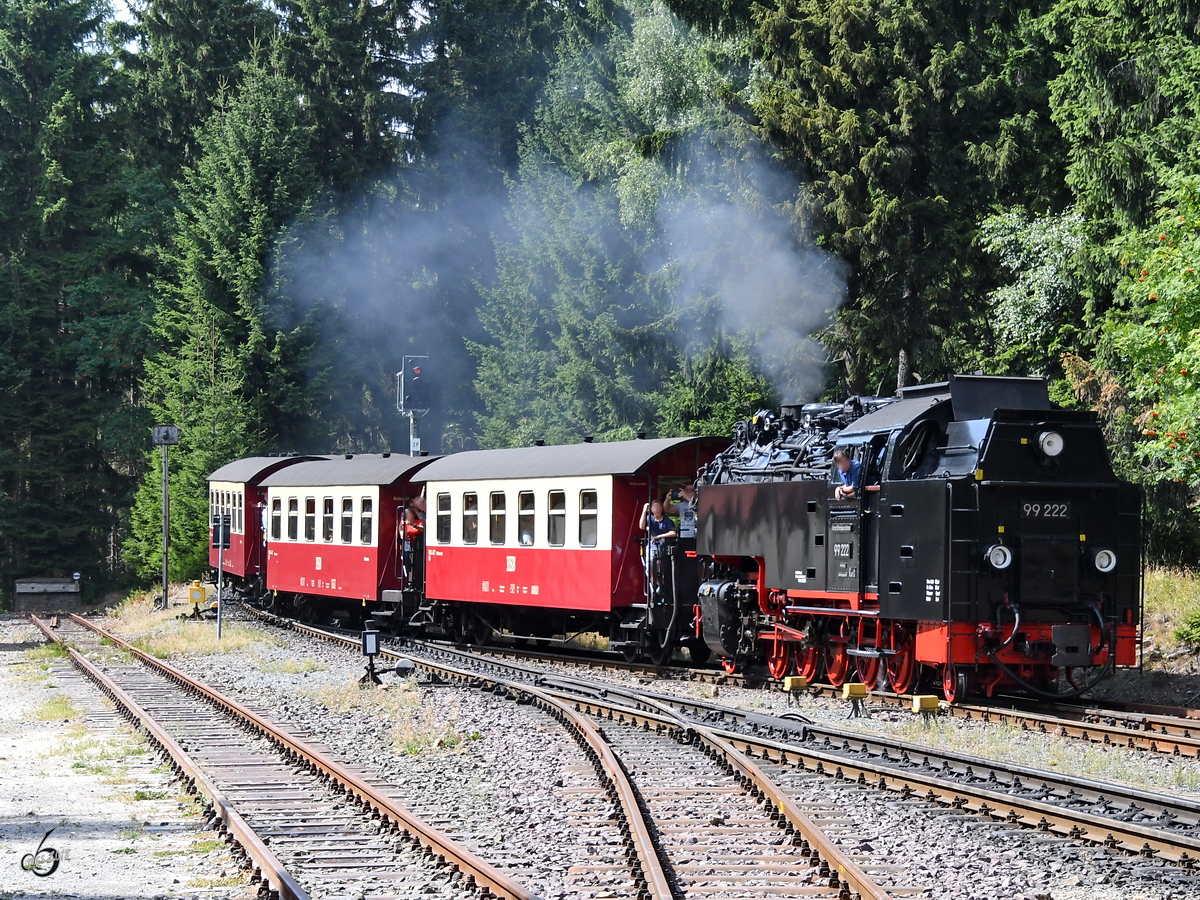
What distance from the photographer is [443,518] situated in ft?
75.5

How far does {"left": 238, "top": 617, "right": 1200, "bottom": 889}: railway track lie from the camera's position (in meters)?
8.05

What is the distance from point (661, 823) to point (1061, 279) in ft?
54.6

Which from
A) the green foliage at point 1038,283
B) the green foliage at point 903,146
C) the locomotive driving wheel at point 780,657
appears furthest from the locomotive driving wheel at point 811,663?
the green foliage at point 903,146

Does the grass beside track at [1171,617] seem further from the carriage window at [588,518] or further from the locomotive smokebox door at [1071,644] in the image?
the carriage window at [588,518]

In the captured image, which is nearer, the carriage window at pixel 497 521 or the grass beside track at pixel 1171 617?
the grass beside track at pixel 1171 617

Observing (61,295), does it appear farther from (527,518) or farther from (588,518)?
(588,518)

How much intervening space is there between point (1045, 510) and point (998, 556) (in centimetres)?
70

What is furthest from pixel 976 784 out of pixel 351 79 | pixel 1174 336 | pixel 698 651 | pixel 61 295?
pixel 351 79

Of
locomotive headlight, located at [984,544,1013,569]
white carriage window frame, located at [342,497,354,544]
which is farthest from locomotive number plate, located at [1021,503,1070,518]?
white carriage window frame, located at [342,497,354,544]

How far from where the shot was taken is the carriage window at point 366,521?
81.4 ft

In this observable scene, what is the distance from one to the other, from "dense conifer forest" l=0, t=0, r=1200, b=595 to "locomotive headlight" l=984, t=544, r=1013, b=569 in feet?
10.8

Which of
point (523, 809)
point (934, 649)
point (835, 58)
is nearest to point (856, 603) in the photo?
point (934, 649)

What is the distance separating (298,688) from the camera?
17547mm

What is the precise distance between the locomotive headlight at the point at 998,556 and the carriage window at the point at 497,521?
9510 millimetres
